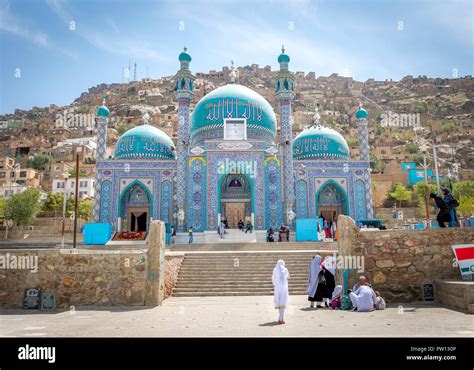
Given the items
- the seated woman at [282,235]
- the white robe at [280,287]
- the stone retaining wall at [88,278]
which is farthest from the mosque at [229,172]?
the white robe at [280,287]

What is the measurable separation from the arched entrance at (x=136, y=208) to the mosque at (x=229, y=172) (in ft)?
0.22

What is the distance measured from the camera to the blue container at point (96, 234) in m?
22.9

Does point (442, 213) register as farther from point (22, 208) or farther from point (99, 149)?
point (22, 208)

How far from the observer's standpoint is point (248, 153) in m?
25.2

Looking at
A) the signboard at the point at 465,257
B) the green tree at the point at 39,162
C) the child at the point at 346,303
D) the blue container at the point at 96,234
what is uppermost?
the green tree at the point at 39,162

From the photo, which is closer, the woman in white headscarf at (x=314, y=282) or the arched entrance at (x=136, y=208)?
the woman in white headscarf at (x=314, y=282)

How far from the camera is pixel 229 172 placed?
82.0 ft

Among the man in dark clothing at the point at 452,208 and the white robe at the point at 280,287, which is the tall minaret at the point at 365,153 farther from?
the white robe at the point at 280,287

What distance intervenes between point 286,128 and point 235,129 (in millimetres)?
3347

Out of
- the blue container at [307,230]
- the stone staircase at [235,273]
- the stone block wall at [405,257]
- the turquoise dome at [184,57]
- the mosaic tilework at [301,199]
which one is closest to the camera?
the stone block wall at [405,257]

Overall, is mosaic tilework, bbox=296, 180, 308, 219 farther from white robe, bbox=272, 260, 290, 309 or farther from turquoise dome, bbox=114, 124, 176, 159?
white robe, bbox=272, 260, 290, 309

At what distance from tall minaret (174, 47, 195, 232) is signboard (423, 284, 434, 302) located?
16.4 meters
